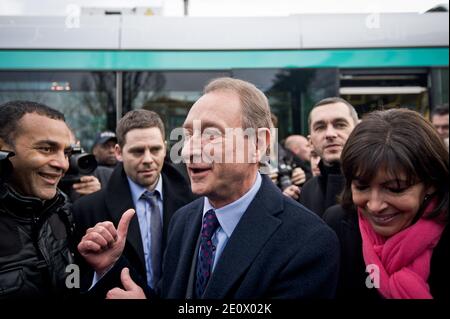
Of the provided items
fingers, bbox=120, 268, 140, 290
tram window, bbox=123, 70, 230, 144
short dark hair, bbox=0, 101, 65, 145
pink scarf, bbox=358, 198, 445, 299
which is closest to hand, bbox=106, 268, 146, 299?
fingers, bbox=120, 268, 140, 290

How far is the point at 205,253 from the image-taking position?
1.34 meters

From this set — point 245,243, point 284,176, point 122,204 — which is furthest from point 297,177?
point 245,243

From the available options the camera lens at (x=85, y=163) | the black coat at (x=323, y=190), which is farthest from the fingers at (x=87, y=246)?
the black coat at (x=323, y=190)

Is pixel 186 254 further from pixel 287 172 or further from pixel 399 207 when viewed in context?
pixel 287 172

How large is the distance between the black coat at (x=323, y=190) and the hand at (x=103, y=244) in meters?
1.14

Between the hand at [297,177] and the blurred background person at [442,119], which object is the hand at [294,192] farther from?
the blurred background person at [442,119]

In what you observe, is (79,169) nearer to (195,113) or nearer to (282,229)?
(195,113)

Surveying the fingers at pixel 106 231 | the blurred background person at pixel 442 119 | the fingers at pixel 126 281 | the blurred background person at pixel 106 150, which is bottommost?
the fingers at pixel 126 281

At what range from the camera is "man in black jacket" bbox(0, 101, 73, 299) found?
4.21 feet

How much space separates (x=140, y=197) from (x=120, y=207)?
0.49 feet

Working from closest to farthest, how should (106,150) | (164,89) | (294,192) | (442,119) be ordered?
1. (294,192)
2. (106,150)
3. (442,119)
4. (164,89)

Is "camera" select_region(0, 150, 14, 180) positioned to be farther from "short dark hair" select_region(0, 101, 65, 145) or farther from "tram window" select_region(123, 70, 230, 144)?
"tram window" select_region(123, 70, 230, 144)

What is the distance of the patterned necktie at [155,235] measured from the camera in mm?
1769
